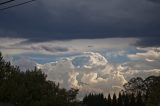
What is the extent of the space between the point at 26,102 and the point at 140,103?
301 feet

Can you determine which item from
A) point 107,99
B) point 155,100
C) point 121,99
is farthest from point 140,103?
point 155,100

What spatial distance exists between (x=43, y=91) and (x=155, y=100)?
30371 mm

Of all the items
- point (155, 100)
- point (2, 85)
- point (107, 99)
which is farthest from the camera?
point (107, 99)

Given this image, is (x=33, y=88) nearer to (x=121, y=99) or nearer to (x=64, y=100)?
(x=64, y=100)

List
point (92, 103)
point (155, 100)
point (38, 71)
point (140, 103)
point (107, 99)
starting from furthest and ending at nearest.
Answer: point (107, 99) → point (92, 103) → point (140, 103) → point (155, 100) → point (38, 71)

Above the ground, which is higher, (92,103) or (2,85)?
(2,85)

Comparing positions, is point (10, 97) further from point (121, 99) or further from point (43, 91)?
point (121, 99)

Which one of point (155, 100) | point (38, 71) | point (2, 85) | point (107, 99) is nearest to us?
point (2, 85)

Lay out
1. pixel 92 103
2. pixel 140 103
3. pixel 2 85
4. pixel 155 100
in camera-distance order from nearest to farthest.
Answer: pixel 2 85
pixel 155 100
pixel 140 103
pixel 92 103

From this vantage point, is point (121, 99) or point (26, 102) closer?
point (26, 102)

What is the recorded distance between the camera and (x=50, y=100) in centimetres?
5072

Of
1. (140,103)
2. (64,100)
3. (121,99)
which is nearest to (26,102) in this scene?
(64,100)

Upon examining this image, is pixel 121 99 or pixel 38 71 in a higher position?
pixel 38 71

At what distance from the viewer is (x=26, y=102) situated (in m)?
47.9
